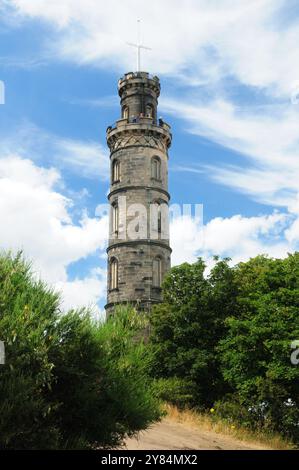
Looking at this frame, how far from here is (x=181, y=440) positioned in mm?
20547

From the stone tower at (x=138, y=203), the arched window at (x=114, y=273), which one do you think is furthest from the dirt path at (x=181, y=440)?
the arched window at (x=114, y=273)

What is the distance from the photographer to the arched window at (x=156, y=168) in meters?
46.2

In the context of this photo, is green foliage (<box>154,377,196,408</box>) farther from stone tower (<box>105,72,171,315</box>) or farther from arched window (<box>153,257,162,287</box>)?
arched window (<box>153,257,162,287</box>)

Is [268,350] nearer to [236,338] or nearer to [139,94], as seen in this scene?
[236,338]

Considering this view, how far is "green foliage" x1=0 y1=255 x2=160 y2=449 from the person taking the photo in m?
10.8

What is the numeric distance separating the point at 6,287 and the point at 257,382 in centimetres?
1895

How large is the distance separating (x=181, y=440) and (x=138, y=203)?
85.4 feet

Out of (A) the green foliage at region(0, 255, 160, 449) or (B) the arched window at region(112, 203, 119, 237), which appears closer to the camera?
(A) the green foliage at region(0, 255, 160, 449)

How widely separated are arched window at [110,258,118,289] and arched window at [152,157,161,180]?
24.1 feet

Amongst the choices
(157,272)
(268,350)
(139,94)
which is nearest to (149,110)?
(139,94)

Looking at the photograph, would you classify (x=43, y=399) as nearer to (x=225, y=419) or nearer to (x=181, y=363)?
(x=225, y=419)

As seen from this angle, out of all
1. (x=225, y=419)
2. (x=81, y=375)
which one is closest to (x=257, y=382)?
(x=225, y=419)

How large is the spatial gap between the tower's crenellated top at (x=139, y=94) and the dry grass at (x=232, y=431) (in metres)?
28.0

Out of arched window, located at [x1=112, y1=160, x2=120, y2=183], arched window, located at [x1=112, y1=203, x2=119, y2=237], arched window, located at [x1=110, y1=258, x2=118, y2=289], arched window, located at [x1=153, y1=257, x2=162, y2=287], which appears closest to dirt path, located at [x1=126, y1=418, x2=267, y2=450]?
arched window, located at [x1=153, y1=257, x2=162, y2=287]
